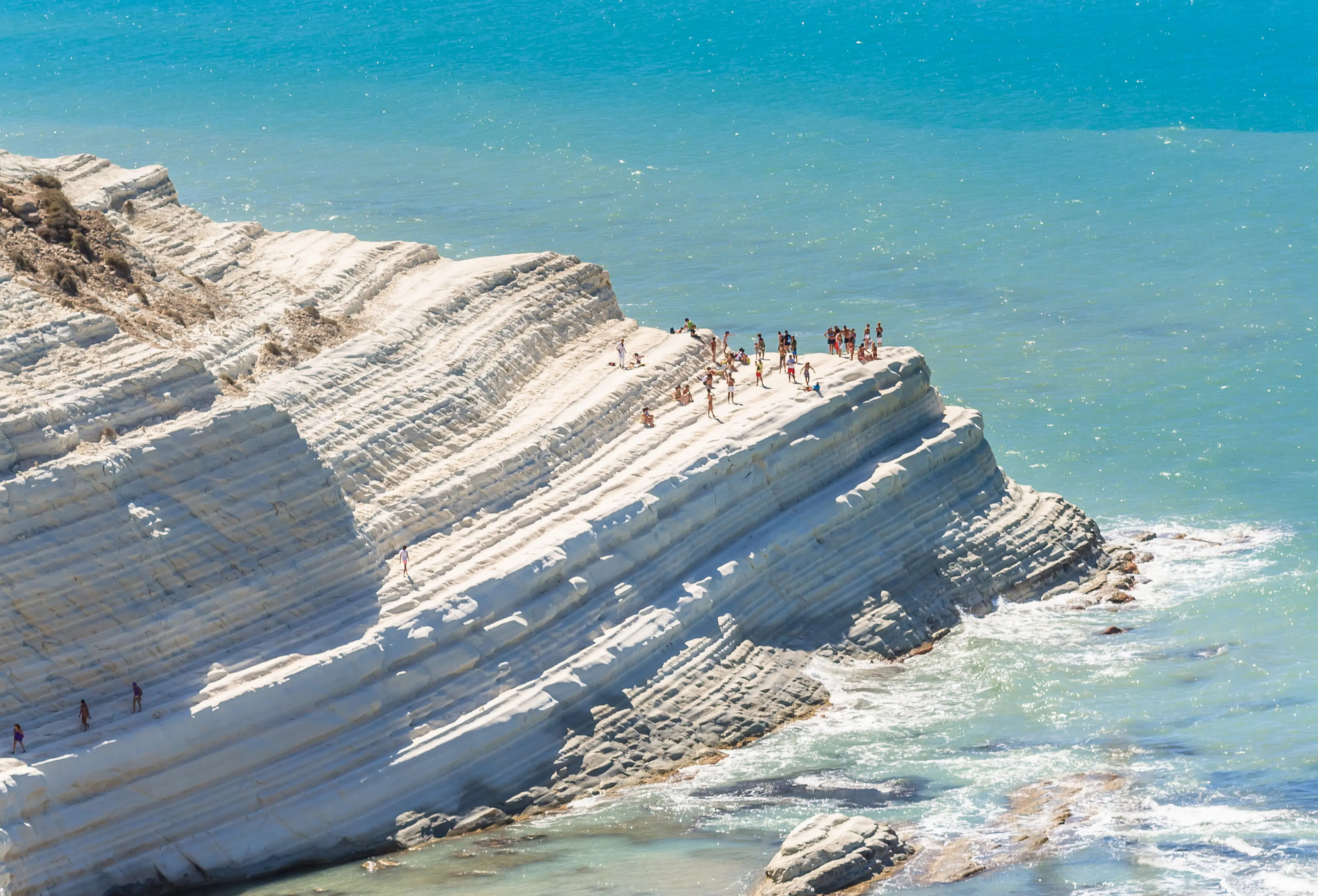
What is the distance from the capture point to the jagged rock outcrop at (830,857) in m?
29.1

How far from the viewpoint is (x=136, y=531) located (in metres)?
32.6

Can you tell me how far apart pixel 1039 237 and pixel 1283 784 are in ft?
138

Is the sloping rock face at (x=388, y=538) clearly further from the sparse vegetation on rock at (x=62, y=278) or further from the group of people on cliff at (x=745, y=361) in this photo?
the group of people on cliff at (x=745, y=361)

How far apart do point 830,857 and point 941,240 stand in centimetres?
4662

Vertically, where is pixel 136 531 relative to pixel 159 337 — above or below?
below

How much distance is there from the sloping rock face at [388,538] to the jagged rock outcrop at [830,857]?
6445mm

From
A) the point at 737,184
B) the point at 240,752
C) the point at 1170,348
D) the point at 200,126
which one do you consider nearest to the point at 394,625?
the point at 240,752

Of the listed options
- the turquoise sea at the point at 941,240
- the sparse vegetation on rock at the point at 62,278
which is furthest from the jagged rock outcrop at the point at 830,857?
the sparse vegetation on rock at the point at 62,278

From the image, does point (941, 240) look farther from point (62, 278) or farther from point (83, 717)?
point (83, 717)

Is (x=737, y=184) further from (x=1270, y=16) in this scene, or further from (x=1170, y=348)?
(x=1270, y=16)

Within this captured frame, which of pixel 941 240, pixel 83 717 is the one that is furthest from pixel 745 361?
pixel 941 240

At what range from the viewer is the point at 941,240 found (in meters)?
73.0

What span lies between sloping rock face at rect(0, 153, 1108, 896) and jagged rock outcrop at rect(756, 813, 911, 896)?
6445 millimetres

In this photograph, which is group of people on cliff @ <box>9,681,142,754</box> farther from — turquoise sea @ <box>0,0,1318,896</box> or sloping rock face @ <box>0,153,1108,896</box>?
turquoise sea @ <box>0,0,1318,896</box>
